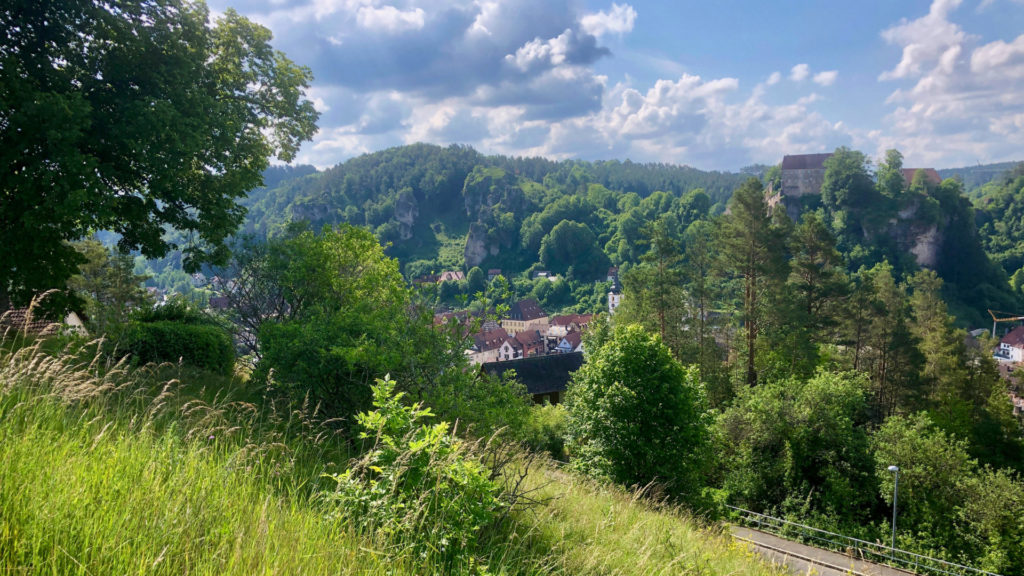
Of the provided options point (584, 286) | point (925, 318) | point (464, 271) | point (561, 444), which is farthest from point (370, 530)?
point (464, 271)

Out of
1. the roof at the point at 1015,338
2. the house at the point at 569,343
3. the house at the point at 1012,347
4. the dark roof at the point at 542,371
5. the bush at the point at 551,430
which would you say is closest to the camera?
the bush at the point at 551,430

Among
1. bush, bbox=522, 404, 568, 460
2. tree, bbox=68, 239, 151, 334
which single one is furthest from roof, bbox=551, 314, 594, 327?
tree, bbox=68, 239, 151, 334

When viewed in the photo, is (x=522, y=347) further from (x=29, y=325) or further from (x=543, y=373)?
(x=29, y=325)

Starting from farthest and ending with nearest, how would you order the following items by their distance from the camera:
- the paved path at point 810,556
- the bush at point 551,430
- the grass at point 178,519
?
the bush at point 551,430 → the paved path at point 810,556 → the grass at point 178,519

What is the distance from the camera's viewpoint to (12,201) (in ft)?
29.7

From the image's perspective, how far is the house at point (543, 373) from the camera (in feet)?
113

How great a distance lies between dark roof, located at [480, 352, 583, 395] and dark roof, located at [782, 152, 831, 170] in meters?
85.6

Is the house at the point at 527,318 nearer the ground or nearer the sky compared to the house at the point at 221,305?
nearer the ground

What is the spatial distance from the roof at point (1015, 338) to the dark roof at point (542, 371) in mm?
69627

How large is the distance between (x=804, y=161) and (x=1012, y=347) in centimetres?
4575

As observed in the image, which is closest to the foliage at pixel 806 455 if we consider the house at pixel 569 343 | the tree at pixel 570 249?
the house at pixel 569 343

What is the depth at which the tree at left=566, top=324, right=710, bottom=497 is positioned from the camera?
1569 cm

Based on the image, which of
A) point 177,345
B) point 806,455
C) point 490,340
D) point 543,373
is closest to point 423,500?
point 177,345

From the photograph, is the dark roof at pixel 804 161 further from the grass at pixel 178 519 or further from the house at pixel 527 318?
the grass at pixel 178 519
